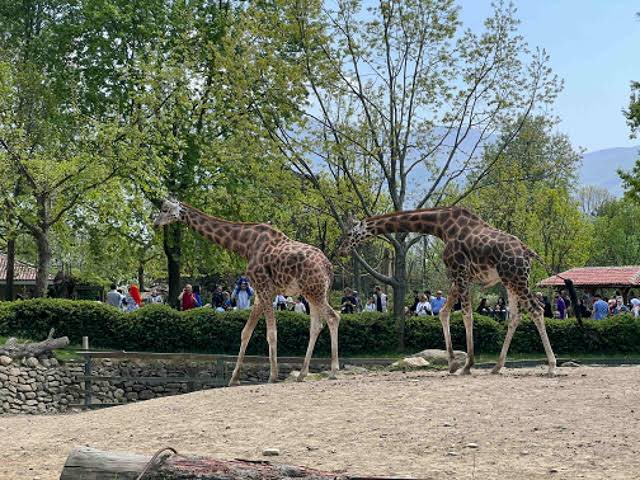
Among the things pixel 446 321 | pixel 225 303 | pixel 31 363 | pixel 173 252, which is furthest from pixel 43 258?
pixel 446 321

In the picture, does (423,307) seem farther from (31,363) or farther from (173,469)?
(173,469)

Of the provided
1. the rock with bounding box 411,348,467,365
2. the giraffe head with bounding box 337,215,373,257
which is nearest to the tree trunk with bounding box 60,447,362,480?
the giraffe head with bounding box 337,215,373,257

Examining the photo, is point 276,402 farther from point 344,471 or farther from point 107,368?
point 107,368

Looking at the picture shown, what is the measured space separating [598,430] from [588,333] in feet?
53.6

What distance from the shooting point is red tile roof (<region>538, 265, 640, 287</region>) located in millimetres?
50219

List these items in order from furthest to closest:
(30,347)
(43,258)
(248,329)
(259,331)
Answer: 1. (43,258)
2. (259,331)
3. (30,347)
4. (248,329)

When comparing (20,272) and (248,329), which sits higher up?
(20,272)

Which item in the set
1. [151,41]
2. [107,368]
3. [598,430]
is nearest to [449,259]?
[598,430]

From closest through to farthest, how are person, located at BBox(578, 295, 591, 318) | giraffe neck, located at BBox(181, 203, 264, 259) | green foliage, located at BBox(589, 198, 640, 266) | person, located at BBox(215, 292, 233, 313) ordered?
giraffe neck, located at BBox(181, 203, 264, 259) < person, located at BBox(215, 292, 233, 313) < person, located at BBox(578, 295, 591, 318) < green foliage, located at BBox(589, 198, 640, 266)

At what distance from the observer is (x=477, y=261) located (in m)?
17.8

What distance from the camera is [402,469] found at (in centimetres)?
1070

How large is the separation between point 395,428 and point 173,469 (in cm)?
358

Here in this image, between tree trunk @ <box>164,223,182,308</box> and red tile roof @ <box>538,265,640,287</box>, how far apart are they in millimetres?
18862

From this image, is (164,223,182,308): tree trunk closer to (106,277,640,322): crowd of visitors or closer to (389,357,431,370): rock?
(106,277,640,322): crowd of visitors
